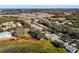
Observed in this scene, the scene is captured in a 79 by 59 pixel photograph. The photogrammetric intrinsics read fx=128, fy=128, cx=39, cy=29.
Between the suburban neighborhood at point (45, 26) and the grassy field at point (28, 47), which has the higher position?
the suburban neighborhood at point (45, 26)

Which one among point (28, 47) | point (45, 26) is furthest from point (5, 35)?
point (45, 26)

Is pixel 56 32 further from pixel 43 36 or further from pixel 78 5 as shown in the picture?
pixel 78 5

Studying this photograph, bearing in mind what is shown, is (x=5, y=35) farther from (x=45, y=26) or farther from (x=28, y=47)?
(x=45, y=26)

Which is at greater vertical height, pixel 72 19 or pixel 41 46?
pixel 72 19

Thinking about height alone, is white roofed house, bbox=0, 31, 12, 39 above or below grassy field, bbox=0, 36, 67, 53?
above
